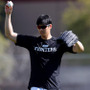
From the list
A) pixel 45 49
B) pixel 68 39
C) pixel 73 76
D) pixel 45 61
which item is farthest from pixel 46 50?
pixel 73 76

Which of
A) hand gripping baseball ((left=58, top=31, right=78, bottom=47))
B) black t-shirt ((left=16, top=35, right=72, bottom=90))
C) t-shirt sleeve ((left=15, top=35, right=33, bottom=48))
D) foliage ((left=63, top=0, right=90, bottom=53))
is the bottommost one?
foliage ((left=63, top=0, right=90, bottom=53))

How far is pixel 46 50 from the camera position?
5449 millimetres

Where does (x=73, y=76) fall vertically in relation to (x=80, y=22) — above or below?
above

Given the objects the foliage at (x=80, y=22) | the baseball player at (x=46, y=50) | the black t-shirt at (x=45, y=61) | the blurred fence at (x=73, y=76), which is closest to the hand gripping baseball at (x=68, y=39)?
the baseball player at (x=46, y=50)

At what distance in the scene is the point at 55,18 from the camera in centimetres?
2742

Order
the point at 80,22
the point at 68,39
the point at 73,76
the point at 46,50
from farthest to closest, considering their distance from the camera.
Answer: the point at 80,22 < the point at 73,76 < the point at 46,50 < the point at 68,39

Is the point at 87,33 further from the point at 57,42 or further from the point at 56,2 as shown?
the point at 57,42

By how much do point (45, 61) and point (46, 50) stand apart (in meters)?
0.16

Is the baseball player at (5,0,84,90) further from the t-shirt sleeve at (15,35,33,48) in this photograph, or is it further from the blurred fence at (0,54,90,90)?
the blurred fence at (0,54,90,90)

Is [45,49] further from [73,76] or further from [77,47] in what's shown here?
[73,76]

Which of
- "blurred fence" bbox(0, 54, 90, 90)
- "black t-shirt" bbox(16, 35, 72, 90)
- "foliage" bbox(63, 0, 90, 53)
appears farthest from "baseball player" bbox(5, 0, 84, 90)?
"foliage" bbox(63, 0, 90, 53)

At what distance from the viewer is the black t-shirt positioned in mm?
5359

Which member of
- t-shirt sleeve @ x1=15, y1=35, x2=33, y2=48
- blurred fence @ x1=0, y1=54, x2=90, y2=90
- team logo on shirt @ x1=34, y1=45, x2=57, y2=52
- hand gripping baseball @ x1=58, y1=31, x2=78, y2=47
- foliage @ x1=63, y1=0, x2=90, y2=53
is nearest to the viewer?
hand gripping baseball @ x1=58, y1=31, x2=78, y2=47

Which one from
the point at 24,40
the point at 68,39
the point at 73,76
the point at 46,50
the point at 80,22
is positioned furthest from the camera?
the point at 80,22
